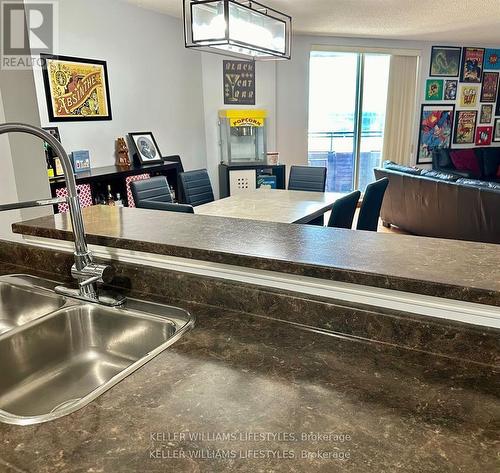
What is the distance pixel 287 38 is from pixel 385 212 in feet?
10.1

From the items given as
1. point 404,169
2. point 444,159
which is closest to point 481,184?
point 404,169

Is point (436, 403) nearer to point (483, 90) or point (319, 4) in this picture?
point (319, 4)

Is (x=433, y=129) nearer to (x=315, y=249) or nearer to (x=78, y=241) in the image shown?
(x=315, y=249)

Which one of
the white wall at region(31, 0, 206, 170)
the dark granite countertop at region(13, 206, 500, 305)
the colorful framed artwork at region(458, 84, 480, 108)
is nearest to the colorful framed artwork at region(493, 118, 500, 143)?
the colorful framed artwork at region(458, 84, 480, 108)

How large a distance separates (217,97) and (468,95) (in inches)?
173

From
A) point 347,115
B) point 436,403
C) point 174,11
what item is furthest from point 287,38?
point 347,115

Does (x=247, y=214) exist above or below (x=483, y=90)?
below

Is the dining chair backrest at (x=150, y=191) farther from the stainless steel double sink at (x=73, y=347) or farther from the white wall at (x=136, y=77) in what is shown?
the stainless steel double sink at (x=73, y=347)

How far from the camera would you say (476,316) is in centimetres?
88

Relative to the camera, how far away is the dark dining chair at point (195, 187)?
3.81m

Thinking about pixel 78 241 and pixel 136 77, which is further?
pixel 136 77

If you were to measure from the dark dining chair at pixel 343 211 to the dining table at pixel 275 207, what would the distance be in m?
0.26

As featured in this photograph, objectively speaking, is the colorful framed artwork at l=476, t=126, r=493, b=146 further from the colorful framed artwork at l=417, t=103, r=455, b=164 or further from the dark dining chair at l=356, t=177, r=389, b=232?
the dark dining chair at l=356, t=177, r=389, b=232

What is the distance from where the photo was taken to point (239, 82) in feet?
18.0
